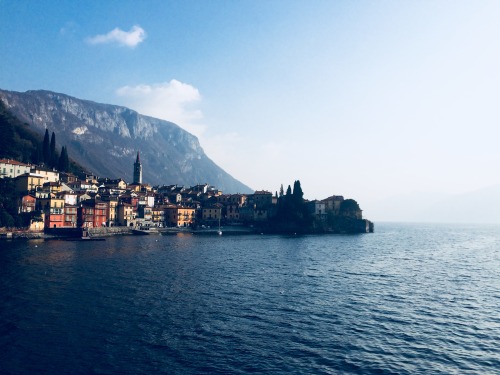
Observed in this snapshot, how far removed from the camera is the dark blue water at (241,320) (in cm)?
2597

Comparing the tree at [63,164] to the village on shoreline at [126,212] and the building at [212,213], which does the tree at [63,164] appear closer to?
the village on shoreline at [126,212]

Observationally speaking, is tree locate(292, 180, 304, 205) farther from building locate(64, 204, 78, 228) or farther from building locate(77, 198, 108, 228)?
building locate(64, 204, 78, 228)

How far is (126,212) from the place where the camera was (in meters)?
149

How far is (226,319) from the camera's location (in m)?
35.3

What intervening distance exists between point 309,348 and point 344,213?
570 ft

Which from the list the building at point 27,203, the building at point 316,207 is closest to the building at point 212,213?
the building at point 316,207

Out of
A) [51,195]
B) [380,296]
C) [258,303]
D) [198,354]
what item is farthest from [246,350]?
[51,195]

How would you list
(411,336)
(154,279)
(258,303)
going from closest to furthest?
(411,336)
(258,303)
(154,279)

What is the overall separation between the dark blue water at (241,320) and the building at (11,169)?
78.7 meters

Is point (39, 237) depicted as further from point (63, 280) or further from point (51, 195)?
point (63, 280)

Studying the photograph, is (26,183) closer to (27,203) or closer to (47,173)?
(27,203)

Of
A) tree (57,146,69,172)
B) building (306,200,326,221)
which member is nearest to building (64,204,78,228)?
tree (57,146,69,172)

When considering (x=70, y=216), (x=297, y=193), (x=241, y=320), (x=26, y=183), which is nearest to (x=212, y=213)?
(x=297, y=193)

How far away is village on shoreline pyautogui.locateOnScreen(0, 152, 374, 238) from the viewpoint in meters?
118
